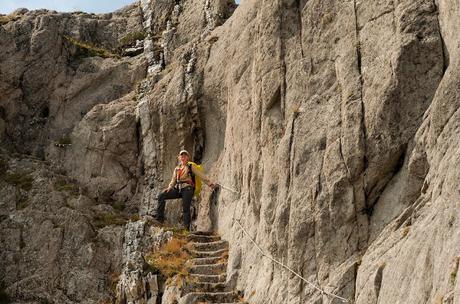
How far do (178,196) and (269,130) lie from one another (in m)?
7.32

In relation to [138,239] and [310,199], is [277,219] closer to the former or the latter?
[310,199]

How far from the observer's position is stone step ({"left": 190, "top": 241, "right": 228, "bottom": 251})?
29734 millimetres

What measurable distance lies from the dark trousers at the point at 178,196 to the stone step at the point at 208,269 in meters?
4.19

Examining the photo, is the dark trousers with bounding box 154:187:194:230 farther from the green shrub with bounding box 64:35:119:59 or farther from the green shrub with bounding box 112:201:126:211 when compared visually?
the green shrub with bounding box 64:35:119:59

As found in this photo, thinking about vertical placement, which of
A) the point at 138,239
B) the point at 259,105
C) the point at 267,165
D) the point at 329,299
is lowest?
the point at 329,299

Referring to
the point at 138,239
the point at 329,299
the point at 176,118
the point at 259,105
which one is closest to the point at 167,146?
the point at 176,118

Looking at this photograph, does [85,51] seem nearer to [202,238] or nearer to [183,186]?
[183,186]

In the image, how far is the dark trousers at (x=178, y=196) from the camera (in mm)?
32344

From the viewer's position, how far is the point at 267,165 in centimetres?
2656

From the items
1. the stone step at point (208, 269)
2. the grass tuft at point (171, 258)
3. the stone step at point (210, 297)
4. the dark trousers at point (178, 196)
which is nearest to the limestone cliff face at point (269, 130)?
the stone step at point (210, 297)

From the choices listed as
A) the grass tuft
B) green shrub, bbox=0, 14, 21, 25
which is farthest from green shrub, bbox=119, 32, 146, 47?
the grass tuft

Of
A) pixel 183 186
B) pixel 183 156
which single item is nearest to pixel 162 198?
pixel 183 186

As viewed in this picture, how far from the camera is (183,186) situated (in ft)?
107

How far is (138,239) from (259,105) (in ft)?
24.4
